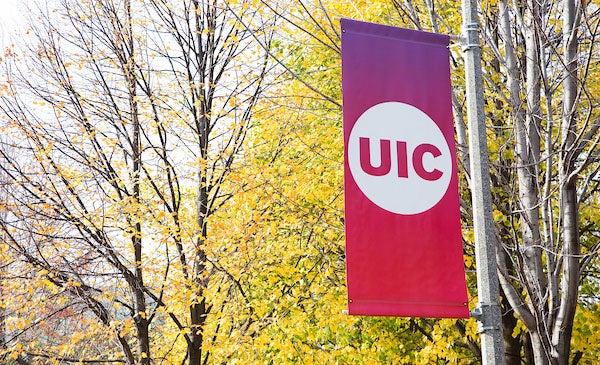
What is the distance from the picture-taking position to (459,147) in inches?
347

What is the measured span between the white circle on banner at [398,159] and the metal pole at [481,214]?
24 cm

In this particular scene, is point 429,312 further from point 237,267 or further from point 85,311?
point 85,311

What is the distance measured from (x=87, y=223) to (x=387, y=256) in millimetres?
7967

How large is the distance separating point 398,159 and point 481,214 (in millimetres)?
716

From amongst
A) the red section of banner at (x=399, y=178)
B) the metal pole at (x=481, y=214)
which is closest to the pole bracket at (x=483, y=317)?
the metal pole at (x=481, y=214)

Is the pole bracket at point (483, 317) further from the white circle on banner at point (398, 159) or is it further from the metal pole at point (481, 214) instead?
the white circle on banner at point (398, 159)

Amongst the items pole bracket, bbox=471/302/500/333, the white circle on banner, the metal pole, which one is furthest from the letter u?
pole bracket, bbox=471/302/500/333

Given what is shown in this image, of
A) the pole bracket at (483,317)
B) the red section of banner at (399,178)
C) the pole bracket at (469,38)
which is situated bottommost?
the pole bracket at (483,317)

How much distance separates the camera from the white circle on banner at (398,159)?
4.96 meters

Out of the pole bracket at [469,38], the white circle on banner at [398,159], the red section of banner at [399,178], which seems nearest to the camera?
the red section of banner at [399,178]

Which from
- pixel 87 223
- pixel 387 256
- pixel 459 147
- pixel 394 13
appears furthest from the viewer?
pixel 394 13

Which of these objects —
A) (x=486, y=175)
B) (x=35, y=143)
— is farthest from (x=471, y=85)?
(x=35, y=143)

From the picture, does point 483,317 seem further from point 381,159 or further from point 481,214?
point 381,159

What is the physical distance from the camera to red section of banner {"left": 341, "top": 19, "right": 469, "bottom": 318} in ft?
15.8
